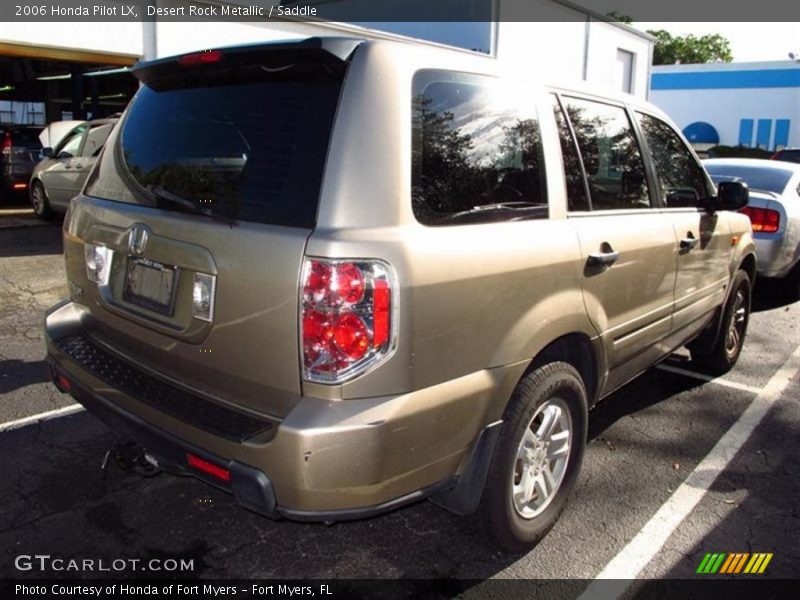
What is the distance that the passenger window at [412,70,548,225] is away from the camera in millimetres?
2389

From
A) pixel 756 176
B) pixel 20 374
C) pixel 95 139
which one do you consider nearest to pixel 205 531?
pixel 20 374

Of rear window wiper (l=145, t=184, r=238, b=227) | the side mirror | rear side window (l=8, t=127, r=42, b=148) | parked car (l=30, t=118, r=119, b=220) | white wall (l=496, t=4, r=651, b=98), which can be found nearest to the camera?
rear window wiper (l=145, t=184, r=238, b=227)

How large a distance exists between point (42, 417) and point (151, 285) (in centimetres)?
209

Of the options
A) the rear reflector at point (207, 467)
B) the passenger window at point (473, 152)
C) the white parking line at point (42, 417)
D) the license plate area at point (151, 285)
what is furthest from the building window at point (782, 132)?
the rear reflector at point (207, 467)

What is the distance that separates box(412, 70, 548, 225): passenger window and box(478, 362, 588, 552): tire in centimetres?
72

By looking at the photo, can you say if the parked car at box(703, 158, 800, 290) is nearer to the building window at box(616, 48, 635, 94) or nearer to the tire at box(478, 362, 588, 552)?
the tire at box(478, 362, 588, 552)

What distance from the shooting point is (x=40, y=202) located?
463 inches

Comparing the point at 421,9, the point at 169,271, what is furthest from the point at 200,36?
the point at 169,271

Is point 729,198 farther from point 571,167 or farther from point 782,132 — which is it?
point 782,132

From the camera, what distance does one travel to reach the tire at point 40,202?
1156cm

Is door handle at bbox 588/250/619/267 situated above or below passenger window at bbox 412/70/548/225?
below

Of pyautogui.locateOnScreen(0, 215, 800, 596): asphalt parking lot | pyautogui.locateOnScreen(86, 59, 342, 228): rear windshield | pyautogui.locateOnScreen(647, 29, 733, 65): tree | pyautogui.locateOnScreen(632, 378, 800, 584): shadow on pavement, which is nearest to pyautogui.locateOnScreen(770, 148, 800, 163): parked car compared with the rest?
pyautogui.locateOnScreen(0, 215, 800, 596): asphalt parking lot

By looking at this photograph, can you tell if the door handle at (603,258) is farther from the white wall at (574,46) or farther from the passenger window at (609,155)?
the white wall at (574,46)

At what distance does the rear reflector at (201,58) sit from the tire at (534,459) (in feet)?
5.64
